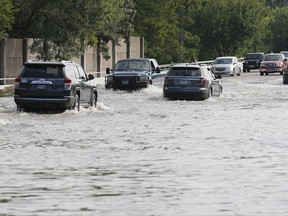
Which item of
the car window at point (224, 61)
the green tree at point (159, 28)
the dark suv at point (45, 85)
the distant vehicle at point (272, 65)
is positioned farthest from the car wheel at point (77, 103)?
the green tree at point (159, 28)

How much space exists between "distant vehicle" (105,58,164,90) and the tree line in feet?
18.1

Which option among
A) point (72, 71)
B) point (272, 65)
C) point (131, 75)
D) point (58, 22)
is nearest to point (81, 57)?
point (58, 22)

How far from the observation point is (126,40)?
250 feet

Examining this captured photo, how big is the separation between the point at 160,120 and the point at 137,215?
1786cm

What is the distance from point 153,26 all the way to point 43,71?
59.8 meters

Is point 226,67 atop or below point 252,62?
below

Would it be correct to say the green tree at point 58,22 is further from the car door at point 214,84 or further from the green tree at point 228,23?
the green tree at point 228,23

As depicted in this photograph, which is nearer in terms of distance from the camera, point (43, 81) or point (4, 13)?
point (43, 81)

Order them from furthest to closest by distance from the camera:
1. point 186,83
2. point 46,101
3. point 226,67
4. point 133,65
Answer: point 226,67
point 133,65
point 186,83
point 46,101

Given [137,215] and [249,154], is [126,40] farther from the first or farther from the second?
[137,215]

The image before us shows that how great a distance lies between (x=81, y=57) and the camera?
6425 cm

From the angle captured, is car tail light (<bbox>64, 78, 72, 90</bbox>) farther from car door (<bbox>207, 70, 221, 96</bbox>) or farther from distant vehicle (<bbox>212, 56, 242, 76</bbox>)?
distant vehicle (<bbox>212, 56, 242, 76</bbox>)

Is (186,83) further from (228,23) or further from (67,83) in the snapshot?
(228,23)

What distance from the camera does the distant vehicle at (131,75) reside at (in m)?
45.9
